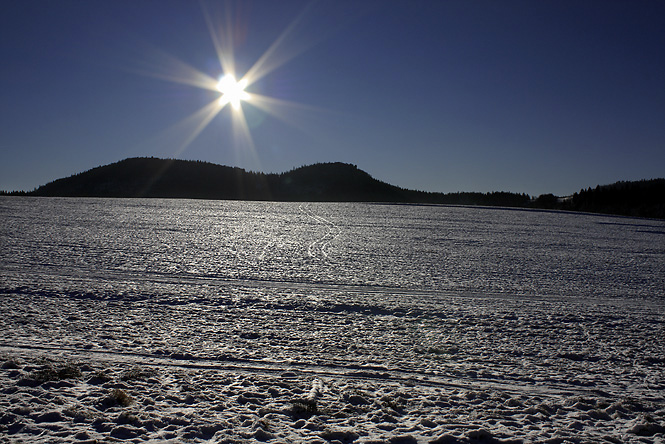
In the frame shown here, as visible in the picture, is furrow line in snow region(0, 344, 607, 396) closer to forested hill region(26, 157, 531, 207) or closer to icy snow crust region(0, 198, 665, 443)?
icy snow crust region(0, 198, 665, 443)

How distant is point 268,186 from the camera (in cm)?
6969

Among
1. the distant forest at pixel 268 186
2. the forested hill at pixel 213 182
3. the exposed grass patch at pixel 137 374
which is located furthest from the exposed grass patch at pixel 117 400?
the forested hill at pixel 213 182

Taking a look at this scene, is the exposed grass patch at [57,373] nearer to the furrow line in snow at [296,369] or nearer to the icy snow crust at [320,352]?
the icy snow crust at [320,352]

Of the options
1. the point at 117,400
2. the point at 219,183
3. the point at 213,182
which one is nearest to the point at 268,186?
the point at 219,183

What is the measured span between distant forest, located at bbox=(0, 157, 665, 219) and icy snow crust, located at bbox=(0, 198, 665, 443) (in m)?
41.9

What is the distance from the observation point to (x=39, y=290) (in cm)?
527

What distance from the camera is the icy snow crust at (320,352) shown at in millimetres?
2562

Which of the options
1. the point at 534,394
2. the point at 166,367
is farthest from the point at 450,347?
the point at 166,367

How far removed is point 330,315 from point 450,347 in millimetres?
1306

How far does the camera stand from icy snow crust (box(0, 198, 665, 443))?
256 centimetres

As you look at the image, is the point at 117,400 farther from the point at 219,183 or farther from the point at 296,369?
the point at 219,183

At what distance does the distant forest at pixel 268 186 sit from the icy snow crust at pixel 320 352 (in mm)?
41880

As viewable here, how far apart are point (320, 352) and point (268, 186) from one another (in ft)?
220

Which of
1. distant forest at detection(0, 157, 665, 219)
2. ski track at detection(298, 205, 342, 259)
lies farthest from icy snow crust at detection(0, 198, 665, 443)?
distant forest at detection(0, 157, 665, 219)
